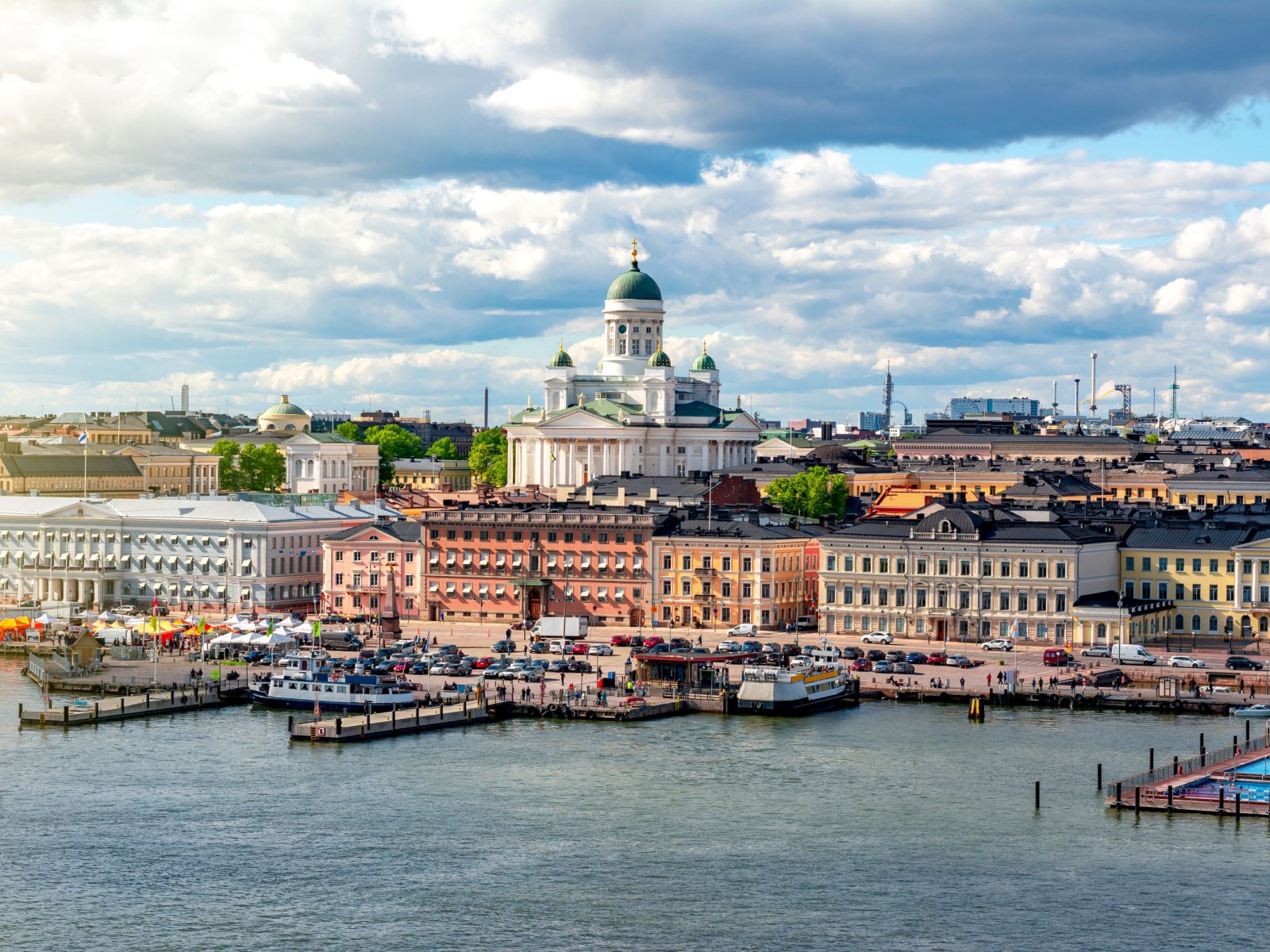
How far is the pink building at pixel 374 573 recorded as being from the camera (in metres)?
111

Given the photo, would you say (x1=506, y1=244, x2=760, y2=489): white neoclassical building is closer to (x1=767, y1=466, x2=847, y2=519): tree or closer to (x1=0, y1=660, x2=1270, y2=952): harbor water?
(x1=767, y1=466, x2=847, y2=519): tree

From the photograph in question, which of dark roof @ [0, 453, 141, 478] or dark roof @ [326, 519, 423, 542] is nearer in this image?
dark roof @ [326, 519, 423, 542]

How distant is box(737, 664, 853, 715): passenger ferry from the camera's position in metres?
80.6

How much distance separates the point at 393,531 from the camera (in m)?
112

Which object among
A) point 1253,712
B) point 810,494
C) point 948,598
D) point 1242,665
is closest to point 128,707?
point 948,598

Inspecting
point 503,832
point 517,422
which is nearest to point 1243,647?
point 503,832

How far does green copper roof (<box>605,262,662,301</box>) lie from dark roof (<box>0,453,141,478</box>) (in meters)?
41.1

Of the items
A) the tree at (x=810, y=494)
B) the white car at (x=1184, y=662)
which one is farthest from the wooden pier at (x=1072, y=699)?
the tree at (x=810, y=494)

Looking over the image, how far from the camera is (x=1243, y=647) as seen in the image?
309 feet

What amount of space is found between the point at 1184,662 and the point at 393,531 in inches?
1608

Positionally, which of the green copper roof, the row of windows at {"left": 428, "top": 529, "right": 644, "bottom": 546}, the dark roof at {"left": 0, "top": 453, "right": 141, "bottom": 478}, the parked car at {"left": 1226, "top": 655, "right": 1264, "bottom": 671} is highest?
the green copper roof

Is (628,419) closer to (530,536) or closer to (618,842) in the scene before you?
(530,536)

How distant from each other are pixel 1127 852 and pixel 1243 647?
130ft

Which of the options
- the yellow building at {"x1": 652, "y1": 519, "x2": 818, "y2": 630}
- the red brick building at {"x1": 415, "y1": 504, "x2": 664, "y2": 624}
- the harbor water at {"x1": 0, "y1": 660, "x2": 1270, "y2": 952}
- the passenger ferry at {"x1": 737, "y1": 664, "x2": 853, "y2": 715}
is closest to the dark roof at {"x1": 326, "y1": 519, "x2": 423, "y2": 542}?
the red brick building at {"x1": 415, "y1": 504, "x2": 664, "y2": 624}
